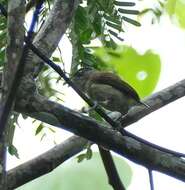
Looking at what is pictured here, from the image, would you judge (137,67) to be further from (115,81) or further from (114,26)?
(114,26)

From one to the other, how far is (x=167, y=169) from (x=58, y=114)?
1.05 feet

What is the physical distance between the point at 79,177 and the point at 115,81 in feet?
1.82

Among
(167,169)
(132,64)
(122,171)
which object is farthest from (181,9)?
(167,169)

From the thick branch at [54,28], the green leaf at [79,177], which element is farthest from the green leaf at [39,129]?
the thick branch at [54,28]

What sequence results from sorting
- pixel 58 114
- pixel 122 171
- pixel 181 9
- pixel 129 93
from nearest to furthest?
pixel 58 114 → pixel 122 171 → pixel 129 93 → pixel 181 9

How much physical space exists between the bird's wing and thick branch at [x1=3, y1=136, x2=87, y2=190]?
386mm

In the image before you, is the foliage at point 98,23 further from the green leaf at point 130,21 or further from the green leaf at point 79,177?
the green leaf at point 79,177

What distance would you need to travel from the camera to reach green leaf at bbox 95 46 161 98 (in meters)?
2.84

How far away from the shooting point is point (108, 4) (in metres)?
2.39

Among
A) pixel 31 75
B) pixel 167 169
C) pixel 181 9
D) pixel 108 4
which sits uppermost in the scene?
pixel 181 9

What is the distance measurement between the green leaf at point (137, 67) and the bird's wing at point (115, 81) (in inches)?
1.4

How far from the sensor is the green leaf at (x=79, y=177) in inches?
98.5

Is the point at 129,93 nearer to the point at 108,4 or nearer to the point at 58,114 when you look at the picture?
the point at 108,4

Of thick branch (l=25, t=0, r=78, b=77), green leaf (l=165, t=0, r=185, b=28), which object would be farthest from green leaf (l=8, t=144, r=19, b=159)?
green leaf (l=165, t=0, r=185, b=28)
